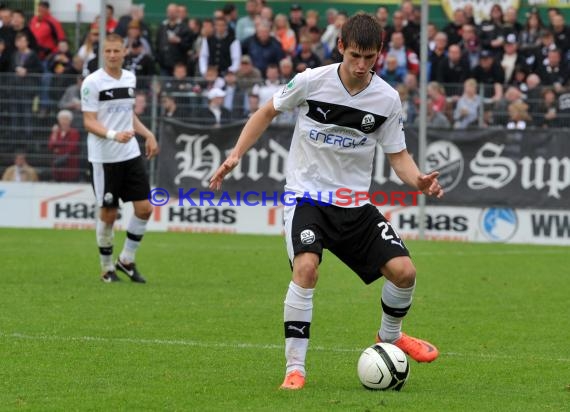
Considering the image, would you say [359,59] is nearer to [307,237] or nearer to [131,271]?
[307,237]

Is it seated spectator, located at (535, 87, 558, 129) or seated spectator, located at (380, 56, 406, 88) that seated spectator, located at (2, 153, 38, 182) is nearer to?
seated spectator, located at (380, 56, 406, 88)

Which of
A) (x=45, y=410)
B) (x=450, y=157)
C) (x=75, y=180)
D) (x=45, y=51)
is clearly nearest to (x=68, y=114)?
(x=75, y=180)

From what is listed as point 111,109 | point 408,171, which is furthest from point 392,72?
point 408,171

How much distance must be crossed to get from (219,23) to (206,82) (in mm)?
2058

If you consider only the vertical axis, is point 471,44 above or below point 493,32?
below

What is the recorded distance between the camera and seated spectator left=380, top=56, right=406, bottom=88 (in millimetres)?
22047

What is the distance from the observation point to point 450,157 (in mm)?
20703

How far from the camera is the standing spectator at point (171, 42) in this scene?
23047 millimetres

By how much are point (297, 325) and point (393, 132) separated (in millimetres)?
1409

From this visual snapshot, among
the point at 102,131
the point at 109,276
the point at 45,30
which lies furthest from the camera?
the point at 45,30

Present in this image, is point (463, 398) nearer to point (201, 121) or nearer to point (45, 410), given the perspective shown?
point (45, 410)

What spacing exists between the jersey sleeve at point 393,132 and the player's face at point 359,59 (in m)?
0.45

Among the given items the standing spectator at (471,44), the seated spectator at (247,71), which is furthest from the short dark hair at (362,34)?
the standing spectator at (471,44)

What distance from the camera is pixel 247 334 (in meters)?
9.66
